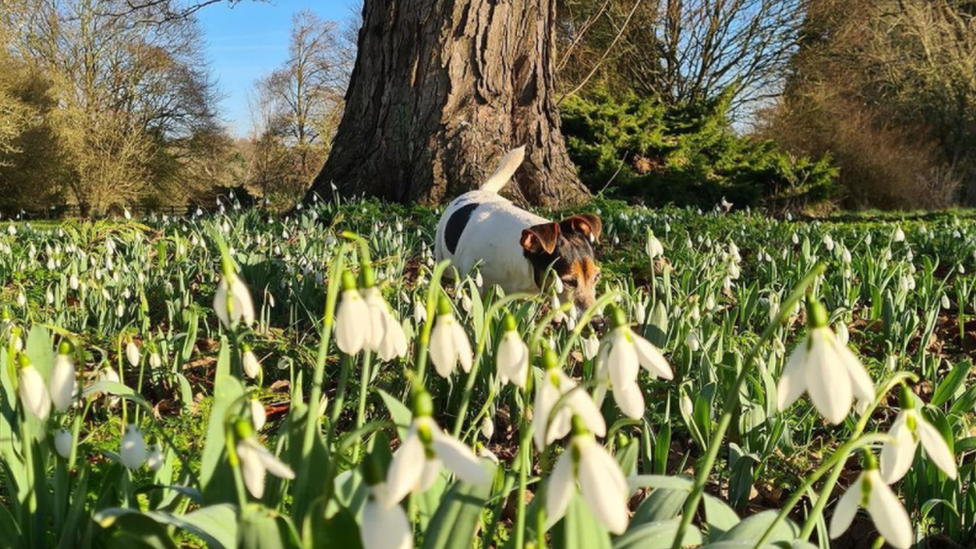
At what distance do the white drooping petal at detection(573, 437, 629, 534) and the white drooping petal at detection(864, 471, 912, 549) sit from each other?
1.16 feet

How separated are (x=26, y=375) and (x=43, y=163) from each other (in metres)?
24.1

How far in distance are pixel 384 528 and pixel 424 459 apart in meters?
0.08

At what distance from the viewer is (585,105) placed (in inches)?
575

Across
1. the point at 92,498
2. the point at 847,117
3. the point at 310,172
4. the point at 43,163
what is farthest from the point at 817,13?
the point at 92,498

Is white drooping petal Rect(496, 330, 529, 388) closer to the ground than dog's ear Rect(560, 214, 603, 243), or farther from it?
closer to the ground

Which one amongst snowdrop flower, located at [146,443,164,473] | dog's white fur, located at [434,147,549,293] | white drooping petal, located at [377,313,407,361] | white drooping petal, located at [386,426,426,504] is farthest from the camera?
dog's white fur, located at [434,147,549,293]

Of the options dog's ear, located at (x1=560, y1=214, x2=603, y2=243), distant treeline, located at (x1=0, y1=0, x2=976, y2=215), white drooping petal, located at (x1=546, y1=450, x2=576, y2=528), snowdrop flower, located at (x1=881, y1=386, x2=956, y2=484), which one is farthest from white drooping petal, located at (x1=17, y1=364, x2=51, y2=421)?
distant treeline, located at (x1=0, y1=0, x2=976, y2=215)

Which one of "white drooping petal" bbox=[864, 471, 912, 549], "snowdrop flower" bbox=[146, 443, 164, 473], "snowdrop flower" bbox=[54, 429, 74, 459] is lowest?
"snowdrop flower" bbox=[146, 443, 164, 473]

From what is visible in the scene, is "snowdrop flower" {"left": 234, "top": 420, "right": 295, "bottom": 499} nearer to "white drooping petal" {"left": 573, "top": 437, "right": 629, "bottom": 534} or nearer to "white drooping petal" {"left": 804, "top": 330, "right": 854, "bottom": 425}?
"white drooping petal" {"left": 573, "top": 437, "right": 629, "bottom": 534}

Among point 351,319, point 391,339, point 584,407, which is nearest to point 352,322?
point 351,319

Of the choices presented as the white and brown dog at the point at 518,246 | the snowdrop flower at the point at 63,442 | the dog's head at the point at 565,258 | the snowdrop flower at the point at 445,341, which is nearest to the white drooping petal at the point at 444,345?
the snowdrop flower at the point at 445,341

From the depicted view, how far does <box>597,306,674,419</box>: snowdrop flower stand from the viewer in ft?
3.37

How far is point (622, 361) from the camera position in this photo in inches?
40.5

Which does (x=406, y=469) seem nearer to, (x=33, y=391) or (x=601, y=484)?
(x=601, y=484)
